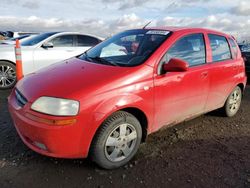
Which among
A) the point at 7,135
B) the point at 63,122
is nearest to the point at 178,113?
the point at 63,122

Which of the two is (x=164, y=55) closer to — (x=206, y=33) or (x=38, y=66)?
(x=206, y=33)

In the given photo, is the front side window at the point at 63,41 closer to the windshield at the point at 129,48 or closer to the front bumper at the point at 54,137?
the windshield at the point at 129,48

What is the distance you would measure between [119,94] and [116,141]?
0.56 metres

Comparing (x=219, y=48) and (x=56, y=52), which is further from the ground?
(x=219, y=48)

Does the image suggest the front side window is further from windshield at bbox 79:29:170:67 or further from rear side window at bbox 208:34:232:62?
rear side window at bbox 208:34:232:62

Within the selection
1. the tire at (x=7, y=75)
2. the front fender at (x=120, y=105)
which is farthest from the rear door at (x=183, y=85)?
the tire at (x=7, y=75)

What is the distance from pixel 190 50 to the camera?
374 cm

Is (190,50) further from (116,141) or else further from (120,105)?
(116,141)

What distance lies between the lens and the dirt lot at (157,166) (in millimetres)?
2768

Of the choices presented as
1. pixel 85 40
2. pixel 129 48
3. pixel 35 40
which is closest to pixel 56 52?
pixel 35 40

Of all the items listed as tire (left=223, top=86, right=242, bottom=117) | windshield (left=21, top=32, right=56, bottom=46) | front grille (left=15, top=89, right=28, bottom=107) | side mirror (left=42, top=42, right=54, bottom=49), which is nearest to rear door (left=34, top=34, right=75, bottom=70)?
side mirror (left=42, top=42, right=54, bottom=49)

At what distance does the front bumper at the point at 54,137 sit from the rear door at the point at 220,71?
227cm

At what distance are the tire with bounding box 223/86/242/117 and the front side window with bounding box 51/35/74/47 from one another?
472 centimetres

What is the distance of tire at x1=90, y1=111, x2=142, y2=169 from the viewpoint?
281cm
